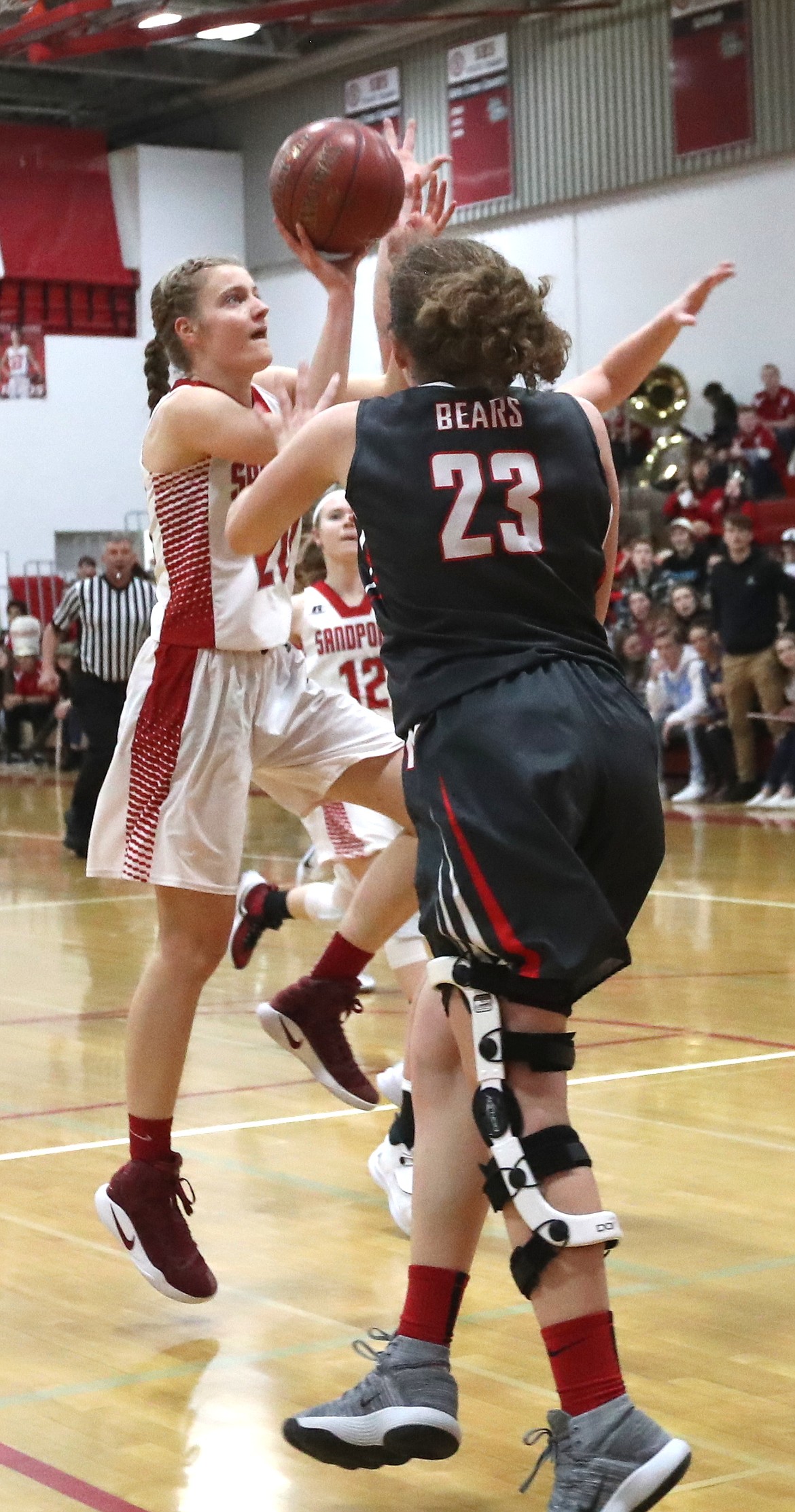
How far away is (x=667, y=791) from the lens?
13453mm

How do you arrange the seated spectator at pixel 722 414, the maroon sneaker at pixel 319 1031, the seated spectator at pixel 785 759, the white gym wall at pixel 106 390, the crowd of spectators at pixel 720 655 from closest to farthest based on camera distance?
the maroon sneaker at pixel 319 1031, the seated spectator at pixel 785 759, the crowd of spectators at pixel 720 655, the seated spectator at pixel 722 414, the white gym wall at pixel 106 390

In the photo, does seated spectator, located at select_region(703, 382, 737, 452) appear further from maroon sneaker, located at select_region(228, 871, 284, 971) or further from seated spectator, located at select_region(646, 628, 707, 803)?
maroon sneaker, located at select_region(228, 871, 284, 971)

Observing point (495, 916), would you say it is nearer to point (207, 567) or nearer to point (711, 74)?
point (207, 567)

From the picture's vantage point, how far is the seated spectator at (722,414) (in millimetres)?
15750

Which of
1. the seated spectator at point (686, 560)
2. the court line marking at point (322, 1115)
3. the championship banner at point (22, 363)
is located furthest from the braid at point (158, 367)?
the championship banner at point (22, 363)

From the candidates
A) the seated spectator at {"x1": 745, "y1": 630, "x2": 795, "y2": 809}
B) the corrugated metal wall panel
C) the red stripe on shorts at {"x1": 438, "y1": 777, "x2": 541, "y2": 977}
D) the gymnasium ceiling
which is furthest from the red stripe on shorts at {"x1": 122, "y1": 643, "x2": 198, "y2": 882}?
the corrugated metal wall panel

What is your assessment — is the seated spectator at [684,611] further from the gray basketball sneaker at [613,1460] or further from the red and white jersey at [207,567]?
the gray basketball sneaker at [613,1460]

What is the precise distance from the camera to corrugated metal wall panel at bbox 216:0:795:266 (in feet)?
53.2

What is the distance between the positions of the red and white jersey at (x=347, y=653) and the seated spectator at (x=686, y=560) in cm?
824

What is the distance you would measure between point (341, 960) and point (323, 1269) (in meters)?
0.74

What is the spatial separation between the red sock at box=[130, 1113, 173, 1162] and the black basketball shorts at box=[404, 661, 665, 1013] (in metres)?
1.01

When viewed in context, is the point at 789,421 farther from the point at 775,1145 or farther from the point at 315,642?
the point at 775,1145

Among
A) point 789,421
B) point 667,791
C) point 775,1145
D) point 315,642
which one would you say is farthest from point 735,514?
point 775,1145

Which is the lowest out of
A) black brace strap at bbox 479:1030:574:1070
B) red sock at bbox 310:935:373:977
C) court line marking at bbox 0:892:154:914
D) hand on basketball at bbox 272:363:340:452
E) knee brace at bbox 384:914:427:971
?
court line marking at bbox 0:892:154:914
